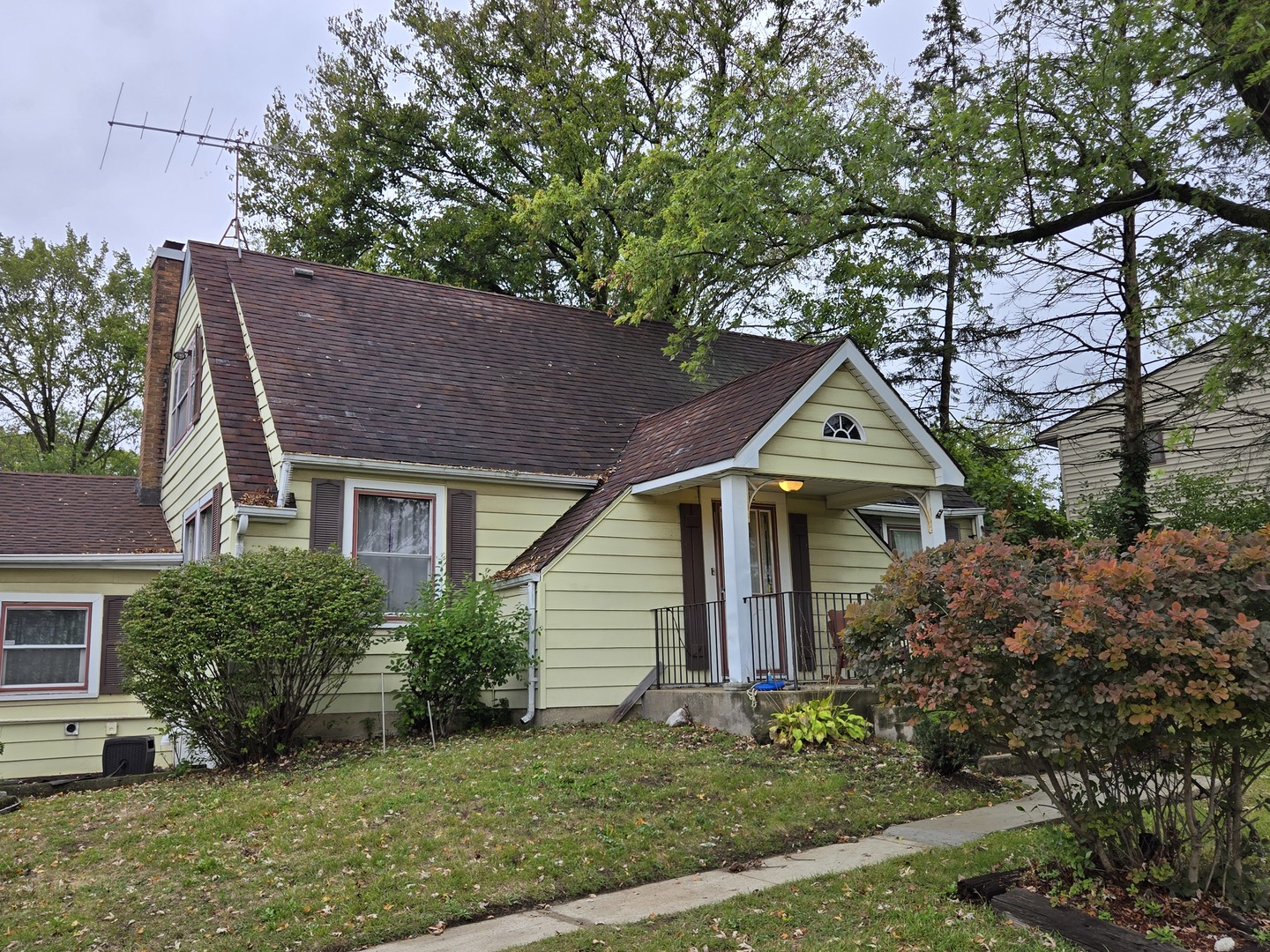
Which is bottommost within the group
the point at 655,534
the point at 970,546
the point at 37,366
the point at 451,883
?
the point at 451,883

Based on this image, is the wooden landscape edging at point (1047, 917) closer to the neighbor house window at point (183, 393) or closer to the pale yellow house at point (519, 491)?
the pale yellow house at point (519, 491)

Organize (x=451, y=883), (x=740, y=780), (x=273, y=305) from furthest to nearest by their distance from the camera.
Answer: (x=273, y=305)
(x=740, y=780)
(x=451, y=883)

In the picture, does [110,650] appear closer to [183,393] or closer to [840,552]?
[183,393]

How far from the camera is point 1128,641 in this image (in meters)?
4.54

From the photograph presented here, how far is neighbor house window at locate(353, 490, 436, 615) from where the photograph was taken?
12.0 meters

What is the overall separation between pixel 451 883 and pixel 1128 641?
409 cm

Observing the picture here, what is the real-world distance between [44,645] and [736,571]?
970cm

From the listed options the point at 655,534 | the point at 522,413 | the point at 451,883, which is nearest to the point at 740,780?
the point at 451,883

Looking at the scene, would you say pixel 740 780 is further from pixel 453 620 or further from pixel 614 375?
pixel 614 375

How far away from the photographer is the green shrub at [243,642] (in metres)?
9.44

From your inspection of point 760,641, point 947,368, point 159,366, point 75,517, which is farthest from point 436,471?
point 947,368

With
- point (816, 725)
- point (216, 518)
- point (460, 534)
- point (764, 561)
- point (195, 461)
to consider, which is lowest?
point (816, 725)

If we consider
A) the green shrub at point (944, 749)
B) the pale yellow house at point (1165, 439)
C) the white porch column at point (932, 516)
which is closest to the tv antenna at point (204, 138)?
the white porch column at point (932, 516)

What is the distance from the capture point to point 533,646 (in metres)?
11.6
